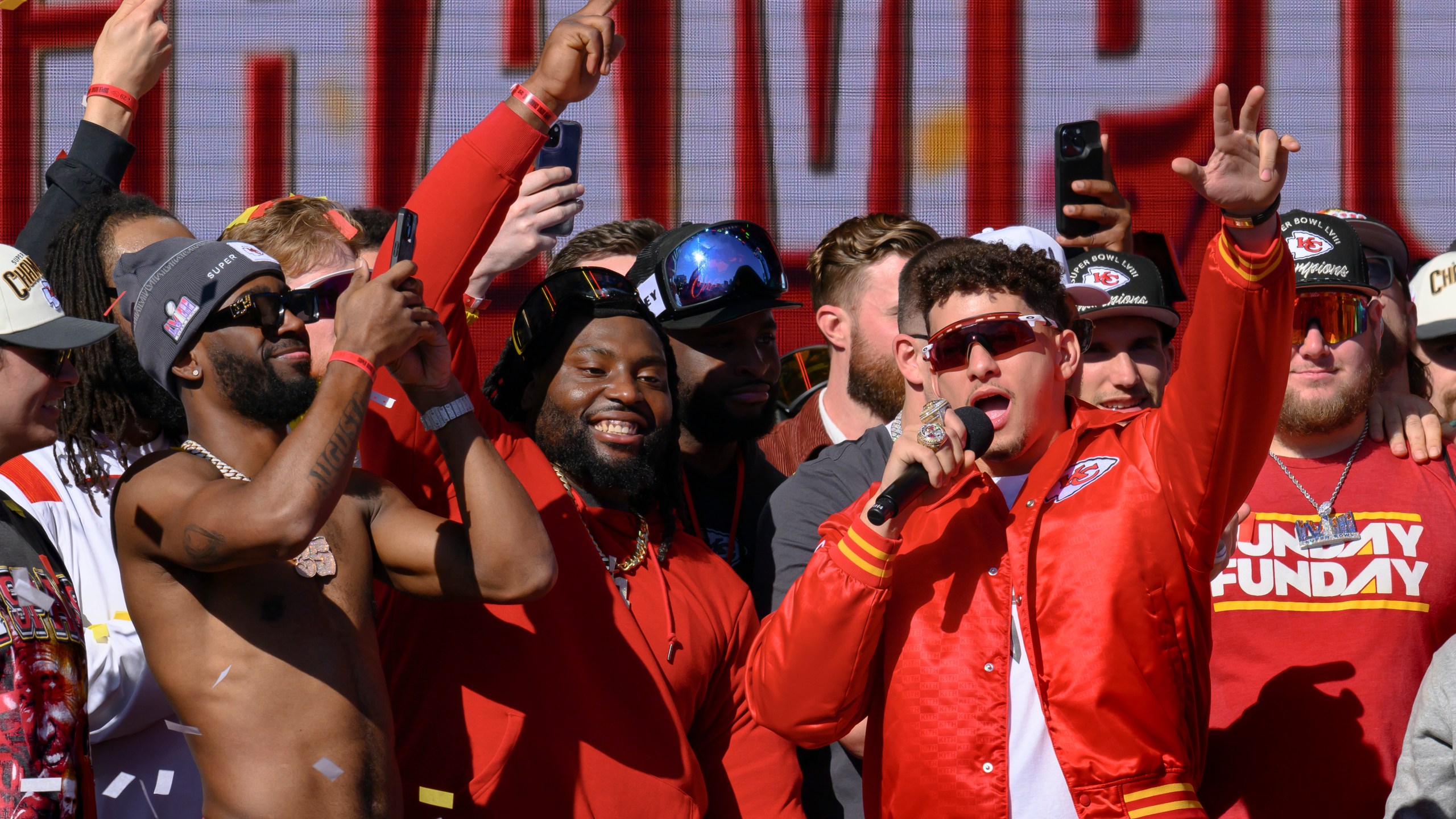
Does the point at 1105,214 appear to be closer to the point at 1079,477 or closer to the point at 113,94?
the point at 1079,477

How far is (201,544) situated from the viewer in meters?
2.37

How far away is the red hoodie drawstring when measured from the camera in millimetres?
2967

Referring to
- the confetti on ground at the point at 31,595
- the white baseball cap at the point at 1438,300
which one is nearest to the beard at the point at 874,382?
the white baseball cap at the point at 1438,300

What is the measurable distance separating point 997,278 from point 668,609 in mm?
922

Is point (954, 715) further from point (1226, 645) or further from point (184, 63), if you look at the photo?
point (184, 63)

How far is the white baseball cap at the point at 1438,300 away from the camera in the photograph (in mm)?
3562

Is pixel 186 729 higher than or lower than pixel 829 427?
lower

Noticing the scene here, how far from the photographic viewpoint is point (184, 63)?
5.70 meters

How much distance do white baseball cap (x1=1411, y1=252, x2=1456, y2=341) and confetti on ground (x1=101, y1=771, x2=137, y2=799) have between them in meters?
3.03

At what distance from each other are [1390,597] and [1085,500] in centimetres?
96

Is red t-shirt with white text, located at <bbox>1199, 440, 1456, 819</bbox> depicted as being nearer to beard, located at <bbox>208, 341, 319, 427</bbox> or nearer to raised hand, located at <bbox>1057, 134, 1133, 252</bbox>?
raised hand, located at <bbox>1057, 134, 1133, 252</bbox>

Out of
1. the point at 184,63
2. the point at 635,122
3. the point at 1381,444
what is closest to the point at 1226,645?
the point at 1381,444

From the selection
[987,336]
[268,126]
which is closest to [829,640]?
[987,336]

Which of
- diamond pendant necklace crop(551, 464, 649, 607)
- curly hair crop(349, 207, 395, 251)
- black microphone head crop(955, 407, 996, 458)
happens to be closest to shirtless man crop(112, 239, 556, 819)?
diamond pendant necklace crop(551, 464, 649, 607)
